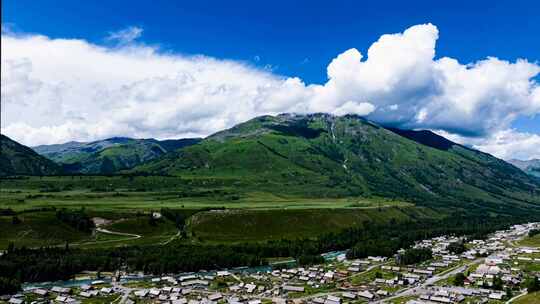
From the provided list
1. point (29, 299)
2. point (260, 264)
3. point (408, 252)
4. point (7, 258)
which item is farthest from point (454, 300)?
point (7, 258)

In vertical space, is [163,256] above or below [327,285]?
above

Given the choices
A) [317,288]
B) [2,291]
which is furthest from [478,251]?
[2,291]

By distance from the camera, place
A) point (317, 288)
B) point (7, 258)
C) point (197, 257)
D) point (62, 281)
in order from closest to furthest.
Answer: point (317, 288) → point (62, 281) → point (7, 258) → point (197, 257)

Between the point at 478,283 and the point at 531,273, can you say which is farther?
the point at 531,273

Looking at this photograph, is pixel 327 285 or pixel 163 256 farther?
pixel 163 256

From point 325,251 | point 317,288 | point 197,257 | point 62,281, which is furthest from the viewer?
point 325,251

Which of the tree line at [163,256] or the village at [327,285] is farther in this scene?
the tree line at [163,256]

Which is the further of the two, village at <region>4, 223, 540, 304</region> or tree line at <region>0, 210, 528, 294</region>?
tree line at <region>0, 210, 528, 294</region>

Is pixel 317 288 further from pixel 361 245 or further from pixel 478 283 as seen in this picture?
pixel 361 245
